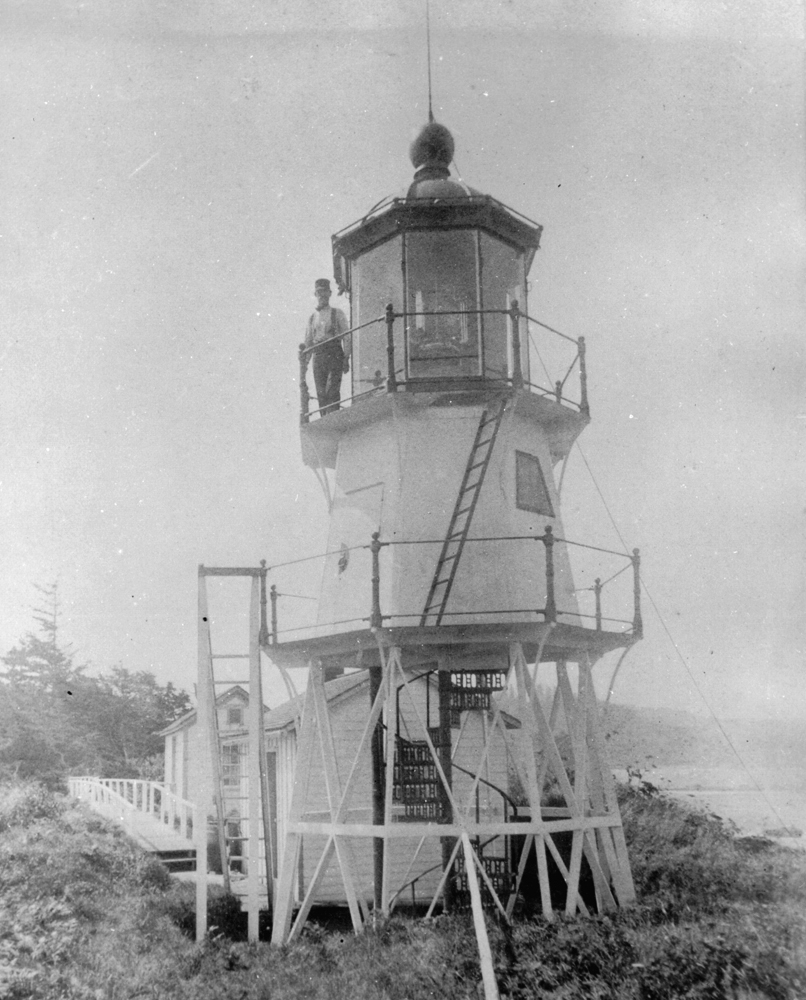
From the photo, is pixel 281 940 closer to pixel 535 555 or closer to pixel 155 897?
pixel 155 897

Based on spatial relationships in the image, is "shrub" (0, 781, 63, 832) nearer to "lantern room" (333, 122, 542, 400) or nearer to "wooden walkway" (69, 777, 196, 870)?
"wooden walkway" (69, 777, 196, 870)

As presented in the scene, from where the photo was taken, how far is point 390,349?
13.3 meters

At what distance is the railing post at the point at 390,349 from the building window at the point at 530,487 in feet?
7.26

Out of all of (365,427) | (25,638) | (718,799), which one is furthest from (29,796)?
(718,799)

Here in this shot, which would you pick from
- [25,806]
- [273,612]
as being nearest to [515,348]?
[273,612]

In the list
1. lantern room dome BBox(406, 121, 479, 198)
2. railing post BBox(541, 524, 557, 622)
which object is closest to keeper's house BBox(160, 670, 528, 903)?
railing post BBox(541, 524, 557, 622)

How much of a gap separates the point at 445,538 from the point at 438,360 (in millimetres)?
2570

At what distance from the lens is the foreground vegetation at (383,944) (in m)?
9.68

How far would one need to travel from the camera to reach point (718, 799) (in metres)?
50.9

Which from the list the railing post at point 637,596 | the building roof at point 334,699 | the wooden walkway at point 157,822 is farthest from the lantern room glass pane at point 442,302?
the wooden walkway at point 157,822

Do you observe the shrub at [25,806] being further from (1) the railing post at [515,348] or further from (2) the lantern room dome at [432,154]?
(2) the lantern room dome at [432,154]

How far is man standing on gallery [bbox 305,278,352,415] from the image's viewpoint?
15.2 metres

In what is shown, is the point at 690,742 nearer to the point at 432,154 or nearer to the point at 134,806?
the point at 134,806

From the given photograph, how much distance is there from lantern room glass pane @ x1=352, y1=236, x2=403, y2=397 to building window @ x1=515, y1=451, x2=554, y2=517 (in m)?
2.38
